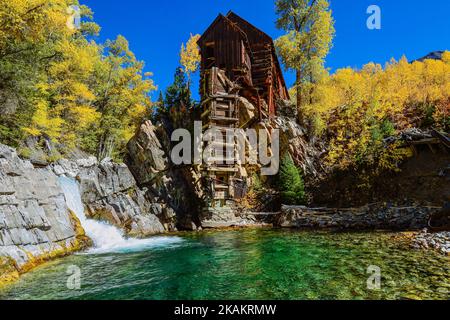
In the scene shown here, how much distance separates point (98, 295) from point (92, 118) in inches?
879

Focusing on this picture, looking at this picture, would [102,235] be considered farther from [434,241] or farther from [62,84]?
[434,241]

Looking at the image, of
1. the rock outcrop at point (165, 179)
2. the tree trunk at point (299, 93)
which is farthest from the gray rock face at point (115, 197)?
the tree trunk at point (299, 93)

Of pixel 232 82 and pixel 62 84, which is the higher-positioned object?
pixel 232 82

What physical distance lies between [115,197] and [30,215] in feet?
30.3

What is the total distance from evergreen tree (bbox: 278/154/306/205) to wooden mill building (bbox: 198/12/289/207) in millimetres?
3897

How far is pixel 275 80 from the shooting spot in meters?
35.1

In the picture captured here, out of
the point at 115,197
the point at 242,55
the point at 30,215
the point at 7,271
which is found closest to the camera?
the point at 7,271

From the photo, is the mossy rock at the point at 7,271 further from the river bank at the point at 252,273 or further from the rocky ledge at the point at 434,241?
the rocky ledge at the point at 434,241

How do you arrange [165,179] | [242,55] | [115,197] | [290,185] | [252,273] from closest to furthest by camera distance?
[252,273] → [115,197] → [290,185] → [165,179] → [242,55]

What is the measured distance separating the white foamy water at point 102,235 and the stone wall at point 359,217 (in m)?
9.77

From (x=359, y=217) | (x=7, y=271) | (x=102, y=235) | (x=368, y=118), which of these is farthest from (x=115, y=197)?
(x=368, y=118)

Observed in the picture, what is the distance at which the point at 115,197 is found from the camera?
2189 centimetres
